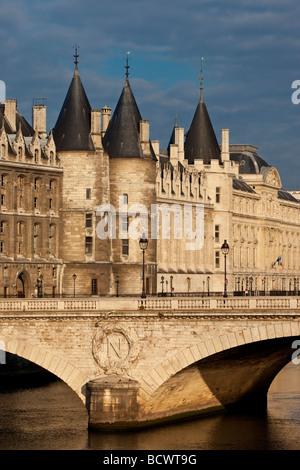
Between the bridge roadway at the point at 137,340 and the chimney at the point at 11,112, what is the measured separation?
41.2 meters

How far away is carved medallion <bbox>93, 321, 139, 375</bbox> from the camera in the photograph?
60.8 metres

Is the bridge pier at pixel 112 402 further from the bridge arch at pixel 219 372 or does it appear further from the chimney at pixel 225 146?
the chimney at pixel 225 146

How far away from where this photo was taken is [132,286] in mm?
105500

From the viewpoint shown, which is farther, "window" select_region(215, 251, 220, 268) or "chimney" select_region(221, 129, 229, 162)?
"chimney" select_region(221, 129, 229, 162)

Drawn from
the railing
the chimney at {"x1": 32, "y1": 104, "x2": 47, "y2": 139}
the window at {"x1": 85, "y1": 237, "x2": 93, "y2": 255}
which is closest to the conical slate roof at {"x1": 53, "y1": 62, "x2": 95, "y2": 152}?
the chimney at {"x1": 32, "y1": 104, "x2": 47, "y2": 139}

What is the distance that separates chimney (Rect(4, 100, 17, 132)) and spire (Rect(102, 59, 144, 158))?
7.48 m

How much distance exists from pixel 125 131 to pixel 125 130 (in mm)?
97

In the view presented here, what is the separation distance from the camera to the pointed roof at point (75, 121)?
10225 cm

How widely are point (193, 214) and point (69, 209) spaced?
34.2m

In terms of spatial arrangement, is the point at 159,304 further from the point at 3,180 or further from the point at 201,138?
the point at 201,138

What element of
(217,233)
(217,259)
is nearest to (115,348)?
(217,259)

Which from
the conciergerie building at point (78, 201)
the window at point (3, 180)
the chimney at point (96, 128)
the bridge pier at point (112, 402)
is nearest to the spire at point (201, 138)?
the conciergerie building at point (78, 201)

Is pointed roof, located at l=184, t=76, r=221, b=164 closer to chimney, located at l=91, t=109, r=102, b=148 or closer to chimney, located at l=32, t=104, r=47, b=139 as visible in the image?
chimney, located at l=32, t=104, r=47, b=139

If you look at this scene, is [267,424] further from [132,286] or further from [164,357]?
[132,286]
